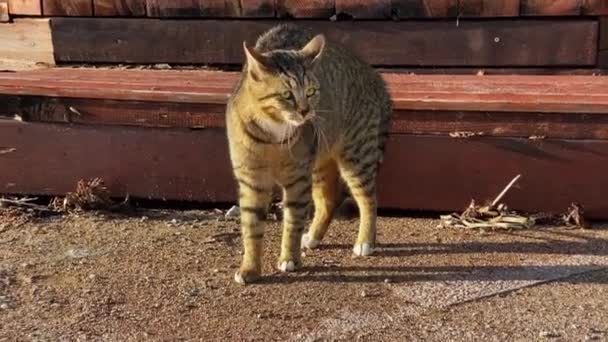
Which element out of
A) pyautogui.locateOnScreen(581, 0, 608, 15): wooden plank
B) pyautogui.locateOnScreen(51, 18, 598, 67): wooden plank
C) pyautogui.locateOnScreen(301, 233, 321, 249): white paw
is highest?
pyautogui.locateOnScreen(581, 0, 608, 15): wooden plank

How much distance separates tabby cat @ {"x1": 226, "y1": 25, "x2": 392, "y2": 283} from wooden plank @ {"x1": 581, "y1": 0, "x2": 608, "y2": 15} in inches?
68.6

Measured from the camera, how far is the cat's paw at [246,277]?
4.52m

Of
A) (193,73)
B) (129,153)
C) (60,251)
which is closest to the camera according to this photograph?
(60,251)

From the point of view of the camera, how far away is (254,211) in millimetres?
4582

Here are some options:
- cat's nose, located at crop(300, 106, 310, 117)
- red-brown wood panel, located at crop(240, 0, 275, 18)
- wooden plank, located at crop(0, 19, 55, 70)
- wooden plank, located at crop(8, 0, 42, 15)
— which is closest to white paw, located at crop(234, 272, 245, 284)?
cat's nose, located at crop(300, 106, 310, 117)

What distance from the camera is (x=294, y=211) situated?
460 cm

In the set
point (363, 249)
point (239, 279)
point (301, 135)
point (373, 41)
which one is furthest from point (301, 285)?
point (373, 41)

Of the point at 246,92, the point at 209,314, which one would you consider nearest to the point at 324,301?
the point at 209,314

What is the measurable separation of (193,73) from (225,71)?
0.92ft

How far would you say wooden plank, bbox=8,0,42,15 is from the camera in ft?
22.0

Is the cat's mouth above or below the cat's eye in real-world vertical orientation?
below

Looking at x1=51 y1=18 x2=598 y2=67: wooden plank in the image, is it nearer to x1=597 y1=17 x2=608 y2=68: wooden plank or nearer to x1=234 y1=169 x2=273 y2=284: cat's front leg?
x1=597 y1=17 x2=608 y2=68: wooden plank

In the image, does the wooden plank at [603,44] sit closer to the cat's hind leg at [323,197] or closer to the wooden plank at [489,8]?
the wooden plank at [489,8]

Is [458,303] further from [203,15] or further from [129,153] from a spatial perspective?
[203,15]
